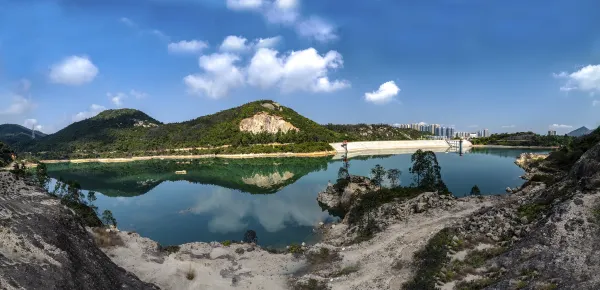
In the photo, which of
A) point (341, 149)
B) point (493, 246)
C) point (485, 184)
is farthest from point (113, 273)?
point (341, 149)

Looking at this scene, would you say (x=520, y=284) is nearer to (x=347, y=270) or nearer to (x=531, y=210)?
(x=531, y=210)

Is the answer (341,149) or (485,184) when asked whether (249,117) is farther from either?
(485,184)

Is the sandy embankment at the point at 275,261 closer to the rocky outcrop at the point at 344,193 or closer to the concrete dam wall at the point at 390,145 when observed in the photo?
the rocky outcrop at the point at 344,193

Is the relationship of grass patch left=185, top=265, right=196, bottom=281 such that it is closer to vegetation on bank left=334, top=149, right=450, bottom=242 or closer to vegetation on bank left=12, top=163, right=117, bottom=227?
vegetation on bank left=12, top=163, right=117, bottom=227

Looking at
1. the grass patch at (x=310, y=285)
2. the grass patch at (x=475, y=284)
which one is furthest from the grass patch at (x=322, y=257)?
the grass patch at (x=475, y=284)

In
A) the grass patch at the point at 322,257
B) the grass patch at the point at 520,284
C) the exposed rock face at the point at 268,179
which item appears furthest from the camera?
the exposed rock face at the point at 268,179

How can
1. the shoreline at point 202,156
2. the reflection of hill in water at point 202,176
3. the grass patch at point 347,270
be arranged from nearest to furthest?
the grass patch at point 347,270 < the reflection of hill in water at point 202,176 < the shoreline at point 202,156
